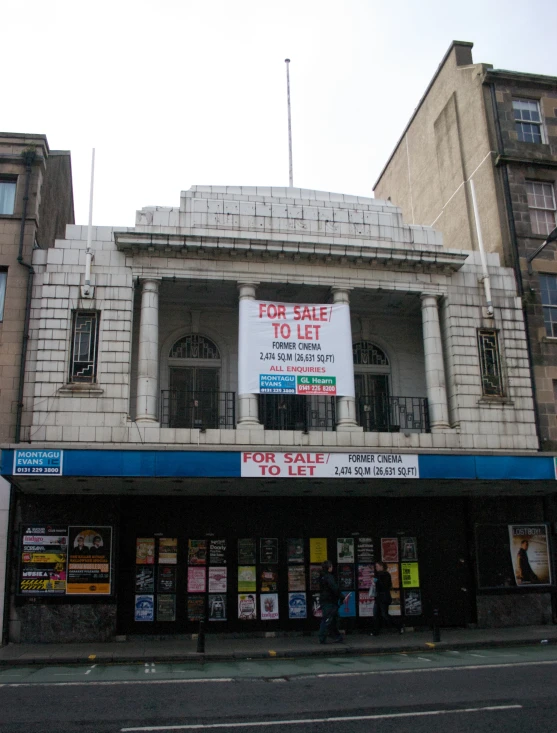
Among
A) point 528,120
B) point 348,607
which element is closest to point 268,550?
point 348,607

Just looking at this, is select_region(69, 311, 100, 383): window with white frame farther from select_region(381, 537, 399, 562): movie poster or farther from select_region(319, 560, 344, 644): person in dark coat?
select_region(381, 537, 399, 562): movie poster

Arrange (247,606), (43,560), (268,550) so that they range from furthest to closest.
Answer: (268,550), (247,606), (43,560)

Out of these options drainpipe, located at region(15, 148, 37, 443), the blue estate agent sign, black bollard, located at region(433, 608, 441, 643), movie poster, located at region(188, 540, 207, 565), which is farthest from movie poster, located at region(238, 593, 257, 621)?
drainpipe, located at region(15, 148, 37, 443)

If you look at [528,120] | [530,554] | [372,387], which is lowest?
[530,554]

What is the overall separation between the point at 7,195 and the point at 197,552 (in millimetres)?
10995

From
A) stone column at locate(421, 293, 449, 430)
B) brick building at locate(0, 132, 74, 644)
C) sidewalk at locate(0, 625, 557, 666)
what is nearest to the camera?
sidewalk at locate(0, 625, 557, 666)

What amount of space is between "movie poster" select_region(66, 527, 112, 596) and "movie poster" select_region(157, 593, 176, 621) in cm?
139

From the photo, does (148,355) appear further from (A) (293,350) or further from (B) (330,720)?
(B) (330,720)

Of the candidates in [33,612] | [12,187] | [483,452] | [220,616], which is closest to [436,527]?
[483,452]

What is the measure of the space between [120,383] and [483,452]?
31.0 feet

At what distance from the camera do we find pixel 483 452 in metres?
17.7

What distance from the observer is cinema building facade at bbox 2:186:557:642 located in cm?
1662

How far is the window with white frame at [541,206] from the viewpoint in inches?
872

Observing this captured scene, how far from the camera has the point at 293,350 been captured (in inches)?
716
